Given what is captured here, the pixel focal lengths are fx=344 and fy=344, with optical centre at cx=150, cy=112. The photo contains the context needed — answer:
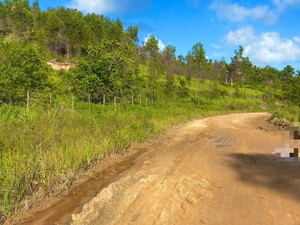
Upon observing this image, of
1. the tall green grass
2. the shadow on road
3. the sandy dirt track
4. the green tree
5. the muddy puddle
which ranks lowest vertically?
the muddy puddle

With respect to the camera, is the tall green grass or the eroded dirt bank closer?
the eroded dirt bank

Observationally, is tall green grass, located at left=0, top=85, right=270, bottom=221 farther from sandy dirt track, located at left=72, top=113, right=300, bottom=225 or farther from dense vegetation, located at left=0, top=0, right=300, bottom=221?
sandy dirt track, located at left=72, top=113, right=300, bottom=225

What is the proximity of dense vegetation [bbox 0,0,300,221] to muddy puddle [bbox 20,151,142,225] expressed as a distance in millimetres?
447

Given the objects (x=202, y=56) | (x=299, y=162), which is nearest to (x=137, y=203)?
(x=299, y=162)

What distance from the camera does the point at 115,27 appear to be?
7712 centimetres

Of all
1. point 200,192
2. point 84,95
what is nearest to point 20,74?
point 84,95

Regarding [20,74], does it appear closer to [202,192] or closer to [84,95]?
[84,95]

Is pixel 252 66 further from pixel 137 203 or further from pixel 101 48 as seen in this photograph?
pixel 137 203

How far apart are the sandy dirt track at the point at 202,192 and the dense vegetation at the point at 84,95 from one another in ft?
4.70

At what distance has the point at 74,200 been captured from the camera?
661 centimetres

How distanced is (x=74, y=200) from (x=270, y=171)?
4.43m

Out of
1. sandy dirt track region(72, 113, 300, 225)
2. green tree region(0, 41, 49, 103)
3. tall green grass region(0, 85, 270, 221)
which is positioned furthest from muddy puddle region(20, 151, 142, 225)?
green tree region(0, 41, 49, 103)

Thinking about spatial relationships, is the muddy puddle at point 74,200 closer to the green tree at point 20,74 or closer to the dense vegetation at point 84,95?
the dense vegetation at point 84,95

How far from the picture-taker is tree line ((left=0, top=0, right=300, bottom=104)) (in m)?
28.1
